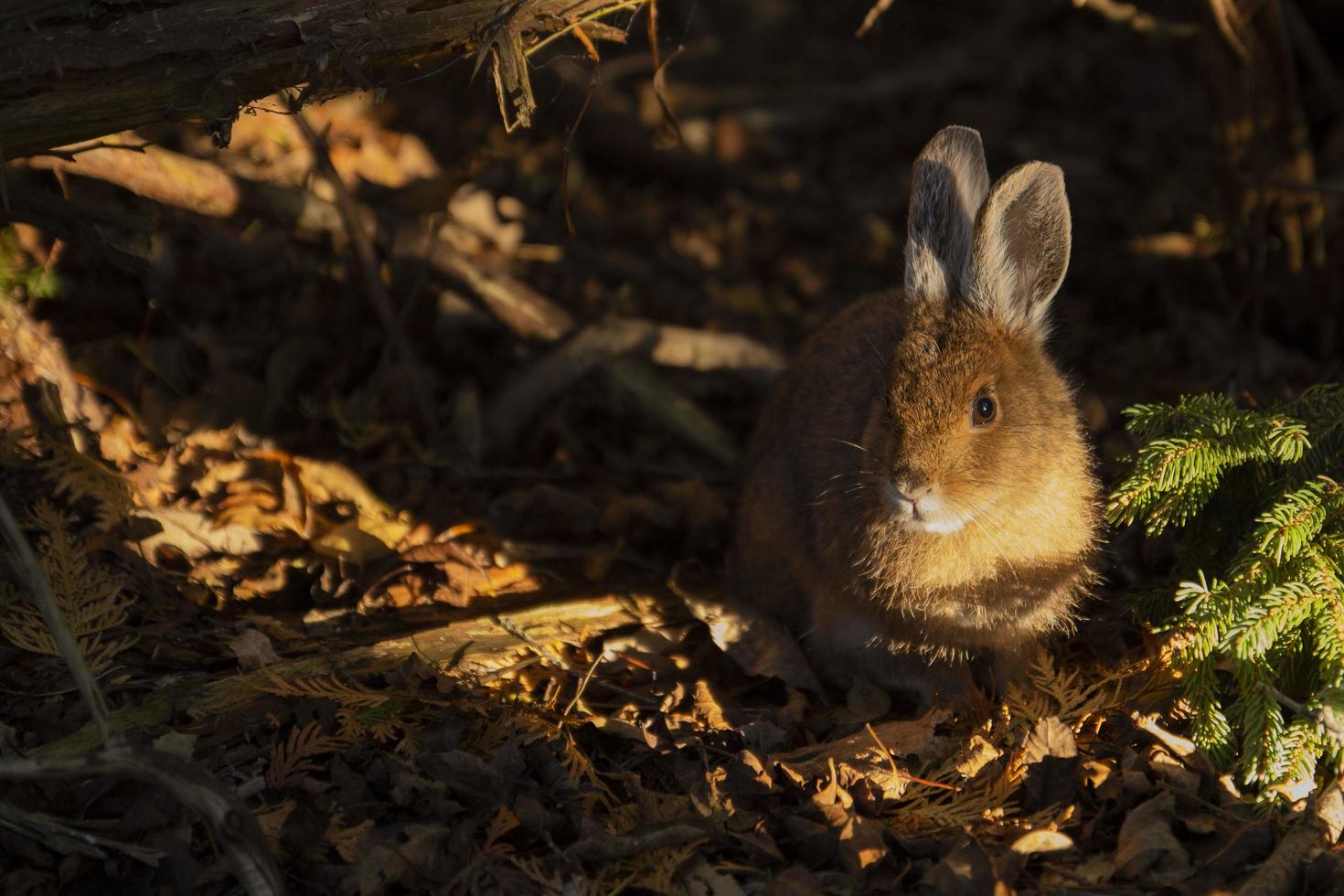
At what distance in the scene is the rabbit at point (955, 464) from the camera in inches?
159

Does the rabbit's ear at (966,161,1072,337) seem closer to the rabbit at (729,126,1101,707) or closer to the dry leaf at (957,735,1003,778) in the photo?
the rabbit at (729,126,1101,707)

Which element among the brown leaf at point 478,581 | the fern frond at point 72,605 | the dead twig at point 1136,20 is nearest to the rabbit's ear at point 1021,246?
the dead twig at point 1136,20

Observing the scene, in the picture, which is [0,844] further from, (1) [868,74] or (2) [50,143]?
(1) [868,74]

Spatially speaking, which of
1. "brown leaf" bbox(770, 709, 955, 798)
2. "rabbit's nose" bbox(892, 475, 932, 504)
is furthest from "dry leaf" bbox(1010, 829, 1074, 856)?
"rabbit's nose" bbox(892, 475, 932, 504)

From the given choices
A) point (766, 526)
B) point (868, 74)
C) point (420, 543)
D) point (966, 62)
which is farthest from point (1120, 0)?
point (420, 543)

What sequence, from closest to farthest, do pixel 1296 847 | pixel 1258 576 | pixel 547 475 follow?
pixel 1296 847 < pixel 1258 576 < pixel 547 475

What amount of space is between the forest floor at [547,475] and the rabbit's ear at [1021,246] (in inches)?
39.5

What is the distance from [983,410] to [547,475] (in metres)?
2.47

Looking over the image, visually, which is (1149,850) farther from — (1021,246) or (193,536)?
(193,536)

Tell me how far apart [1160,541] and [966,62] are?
5273 millimetres

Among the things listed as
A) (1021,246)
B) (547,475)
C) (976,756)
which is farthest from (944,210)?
(547,475)

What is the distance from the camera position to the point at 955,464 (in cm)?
398

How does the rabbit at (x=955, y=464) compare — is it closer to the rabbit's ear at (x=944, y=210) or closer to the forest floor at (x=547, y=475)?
the rabbit's ear at (x=944, y=210)

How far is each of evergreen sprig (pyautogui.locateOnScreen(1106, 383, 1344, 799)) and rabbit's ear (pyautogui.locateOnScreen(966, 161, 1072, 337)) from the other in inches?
21.5
